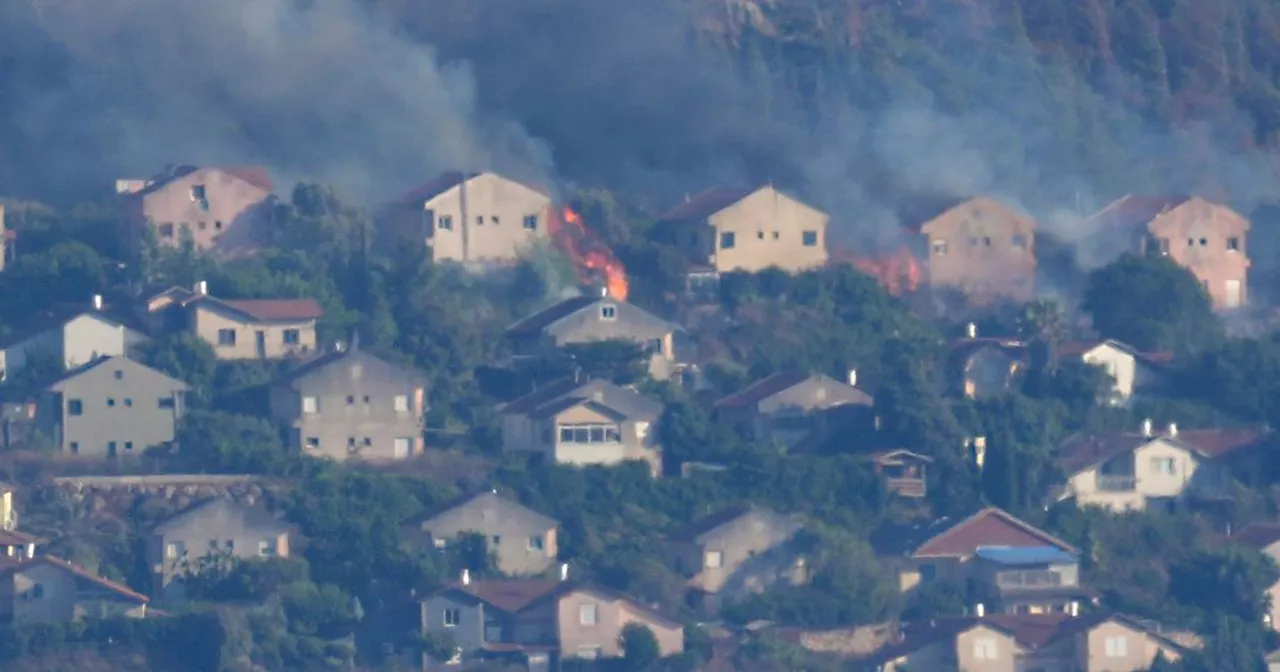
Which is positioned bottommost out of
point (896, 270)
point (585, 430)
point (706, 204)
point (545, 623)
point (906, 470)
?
point (545, 623)

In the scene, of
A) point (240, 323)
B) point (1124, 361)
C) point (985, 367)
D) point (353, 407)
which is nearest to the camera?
point (353, 407)

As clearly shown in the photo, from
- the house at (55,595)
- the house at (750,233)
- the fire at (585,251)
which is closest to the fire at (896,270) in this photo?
the house at (750,233)

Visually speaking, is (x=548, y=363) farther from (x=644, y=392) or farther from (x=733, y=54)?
(x=733, y=54)

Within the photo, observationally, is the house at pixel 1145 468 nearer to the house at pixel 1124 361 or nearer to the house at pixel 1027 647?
the house at pixel 1124 361

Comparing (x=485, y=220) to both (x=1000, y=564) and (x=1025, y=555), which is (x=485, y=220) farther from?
(x=1000, y=564)

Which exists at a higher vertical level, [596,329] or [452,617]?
[596,329]

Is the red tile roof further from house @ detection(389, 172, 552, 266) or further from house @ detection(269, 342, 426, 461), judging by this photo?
house @ detection(389, 172, 552, 266)

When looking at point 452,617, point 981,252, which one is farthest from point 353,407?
point 981,252
